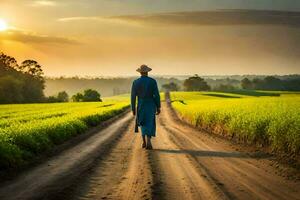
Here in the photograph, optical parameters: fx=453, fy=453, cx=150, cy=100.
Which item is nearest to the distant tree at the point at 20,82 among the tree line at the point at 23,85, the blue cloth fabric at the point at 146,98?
the tree line at the point at 23,85

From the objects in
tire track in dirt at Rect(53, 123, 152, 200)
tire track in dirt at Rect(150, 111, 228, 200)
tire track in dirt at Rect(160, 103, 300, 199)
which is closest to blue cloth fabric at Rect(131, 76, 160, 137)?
tire track in dirt at Rect(160, 103, 300, 199)

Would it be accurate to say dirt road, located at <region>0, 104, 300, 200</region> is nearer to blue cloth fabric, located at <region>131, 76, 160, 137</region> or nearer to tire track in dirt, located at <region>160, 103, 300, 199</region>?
tire track in dirt, located at <region>160, 103, 300, 199</region>

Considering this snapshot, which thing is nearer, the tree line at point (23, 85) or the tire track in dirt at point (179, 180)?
the tire track in dirt at point (179, 180)

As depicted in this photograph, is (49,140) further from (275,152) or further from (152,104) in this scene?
(275,152)

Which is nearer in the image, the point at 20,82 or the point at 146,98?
the point at 146,98

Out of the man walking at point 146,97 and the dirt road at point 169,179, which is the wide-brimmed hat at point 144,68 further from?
the dirt road at point 169,179

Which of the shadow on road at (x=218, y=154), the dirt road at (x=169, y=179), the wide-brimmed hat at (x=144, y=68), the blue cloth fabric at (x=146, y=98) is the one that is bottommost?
the shadow on road at (x=218, y=154)

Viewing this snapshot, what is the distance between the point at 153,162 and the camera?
11.8 m

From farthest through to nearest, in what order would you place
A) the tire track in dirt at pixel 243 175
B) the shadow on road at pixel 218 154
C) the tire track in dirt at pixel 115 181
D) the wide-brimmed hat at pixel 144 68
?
the wide-brimmed hat at pixel 144 68 < the shadow on road at pixel 218 154 < the tire track in dirt at pixel 243 175 < the tire track in dirt at pixel 115 181

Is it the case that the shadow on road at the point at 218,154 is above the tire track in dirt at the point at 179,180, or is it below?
below

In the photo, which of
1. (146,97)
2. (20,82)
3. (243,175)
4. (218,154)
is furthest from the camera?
(20,82)

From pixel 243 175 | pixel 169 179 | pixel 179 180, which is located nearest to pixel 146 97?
pixel 243 175

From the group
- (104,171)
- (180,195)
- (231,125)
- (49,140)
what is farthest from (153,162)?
(231,125)

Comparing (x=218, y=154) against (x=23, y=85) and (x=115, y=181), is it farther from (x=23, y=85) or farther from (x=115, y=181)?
(x=23, y=85)
